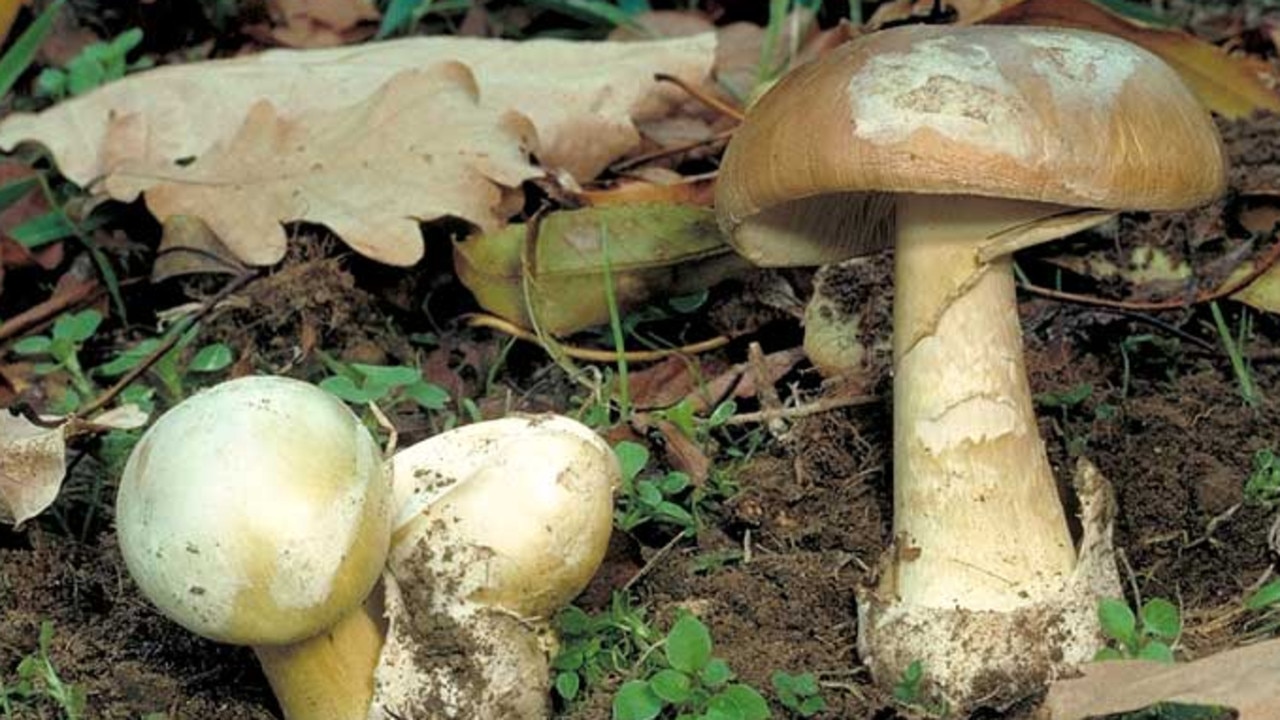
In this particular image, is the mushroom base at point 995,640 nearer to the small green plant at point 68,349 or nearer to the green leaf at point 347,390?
the green leaf at point 347,390

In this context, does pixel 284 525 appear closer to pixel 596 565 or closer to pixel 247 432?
pixel 247 432

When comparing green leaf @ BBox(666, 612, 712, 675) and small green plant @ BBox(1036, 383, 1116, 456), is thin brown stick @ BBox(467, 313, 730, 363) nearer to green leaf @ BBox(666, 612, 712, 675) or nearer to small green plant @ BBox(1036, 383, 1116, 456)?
small green plant @ BBox(1036, 383, 1116, 456)

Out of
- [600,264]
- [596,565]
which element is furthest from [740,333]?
[596,565]

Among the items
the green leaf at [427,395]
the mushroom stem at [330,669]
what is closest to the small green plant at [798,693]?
the mushroom stem at [330,669]

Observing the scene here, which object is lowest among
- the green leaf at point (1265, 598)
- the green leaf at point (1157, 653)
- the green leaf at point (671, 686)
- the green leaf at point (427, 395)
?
the green leaf at point (427, 395)

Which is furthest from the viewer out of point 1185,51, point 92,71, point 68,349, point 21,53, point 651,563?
point 92,71

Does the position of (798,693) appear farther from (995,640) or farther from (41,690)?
(41,690)

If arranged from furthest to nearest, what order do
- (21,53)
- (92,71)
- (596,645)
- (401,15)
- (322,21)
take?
1. (322,21)
2. (401,15)
3. (92,71)
4. (21,53)
5. (596,645)

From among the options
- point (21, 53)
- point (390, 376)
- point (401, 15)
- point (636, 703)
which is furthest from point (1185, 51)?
point (21, 53)
